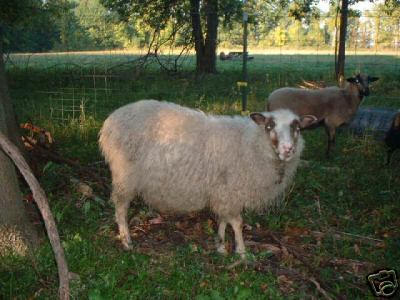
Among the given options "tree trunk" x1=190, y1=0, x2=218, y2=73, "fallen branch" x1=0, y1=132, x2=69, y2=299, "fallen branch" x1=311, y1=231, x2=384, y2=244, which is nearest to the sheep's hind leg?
"fallen branch" x1=0, y1=132, x2=69, y2=299

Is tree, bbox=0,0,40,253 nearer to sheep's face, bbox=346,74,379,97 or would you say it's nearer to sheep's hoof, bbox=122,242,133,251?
sheep's hoof, bbox=122,242,133,251

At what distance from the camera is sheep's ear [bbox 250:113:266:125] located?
4191 millimetres

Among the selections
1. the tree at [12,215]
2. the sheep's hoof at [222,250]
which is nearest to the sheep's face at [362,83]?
the sheep's hoof at [222,250]

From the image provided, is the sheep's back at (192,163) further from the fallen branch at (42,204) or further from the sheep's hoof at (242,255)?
the fallen branch at (42,204)

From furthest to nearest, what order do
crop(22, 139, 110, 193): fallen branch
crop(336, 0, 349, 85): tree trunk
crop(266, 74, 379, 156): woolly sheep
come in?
crop(336, 0, 349, 85): tree trunk < crop(266, 74, 379, 156): woolly sheep < crop(22, 139, 110, 193): fallen branch

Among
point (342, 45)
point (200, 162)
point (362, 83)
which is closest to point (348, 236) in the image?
point (200, 162)

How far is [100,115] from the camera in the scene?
29.2 feet

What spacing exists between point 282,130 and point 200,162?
2.75 feet

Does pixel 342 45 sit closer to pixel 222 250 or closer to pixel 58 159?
pixel 58 159

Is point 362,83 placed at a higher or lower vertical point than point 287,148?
higher

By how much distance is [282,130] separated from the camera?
13.3 ft

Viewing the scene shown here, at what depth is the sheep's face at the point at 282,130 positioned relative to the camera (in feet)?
13.2

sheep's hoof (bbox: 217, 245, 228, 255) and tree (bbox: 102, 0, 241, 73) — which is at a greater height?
tree (bbox: 102, 0, 241, 73)

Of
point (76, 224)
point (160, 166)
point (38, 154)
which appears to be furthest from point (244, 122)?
point (38, 154)
